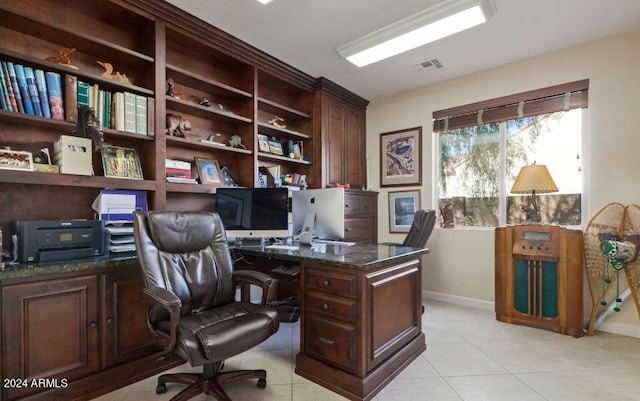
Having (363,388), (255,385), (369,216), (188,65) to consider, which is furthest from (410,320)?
(188,65)

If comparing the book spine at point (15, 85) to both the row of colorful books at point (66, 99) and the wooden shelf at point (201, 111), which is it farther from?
the wooden shelf at point (201, 111)

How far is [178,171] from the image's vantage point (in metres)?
2.66

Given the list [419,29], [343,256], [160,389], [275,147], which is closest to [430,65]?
[419,29]

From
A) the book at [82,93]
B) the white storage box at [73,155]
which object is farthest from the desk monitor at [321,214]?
the book at [82,93]

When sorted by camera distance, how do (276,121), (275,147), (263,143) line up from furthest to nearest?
(276,121) → (275,147) → (263,143)

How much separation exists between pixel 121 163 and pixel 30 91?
25.5 inches

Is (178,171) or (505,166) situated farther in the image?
(505,166)

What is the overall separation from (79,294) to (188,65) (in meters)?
2.16

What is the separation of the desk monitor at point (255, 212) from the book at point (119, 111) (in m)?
0.88

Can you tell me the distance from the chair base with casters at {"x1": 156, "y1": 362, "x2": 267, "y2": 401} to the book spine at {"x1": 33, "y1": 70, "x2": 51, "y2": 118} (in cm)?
183

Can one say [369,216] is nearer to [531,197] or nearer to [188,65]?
[531,197]

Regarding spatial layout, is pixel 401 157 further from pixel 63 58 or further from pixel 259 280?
pixel 63 58

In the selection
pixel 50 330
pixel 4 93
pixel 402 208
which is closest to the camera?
pixel 50 330

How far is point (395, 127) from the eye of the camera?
163 inches
